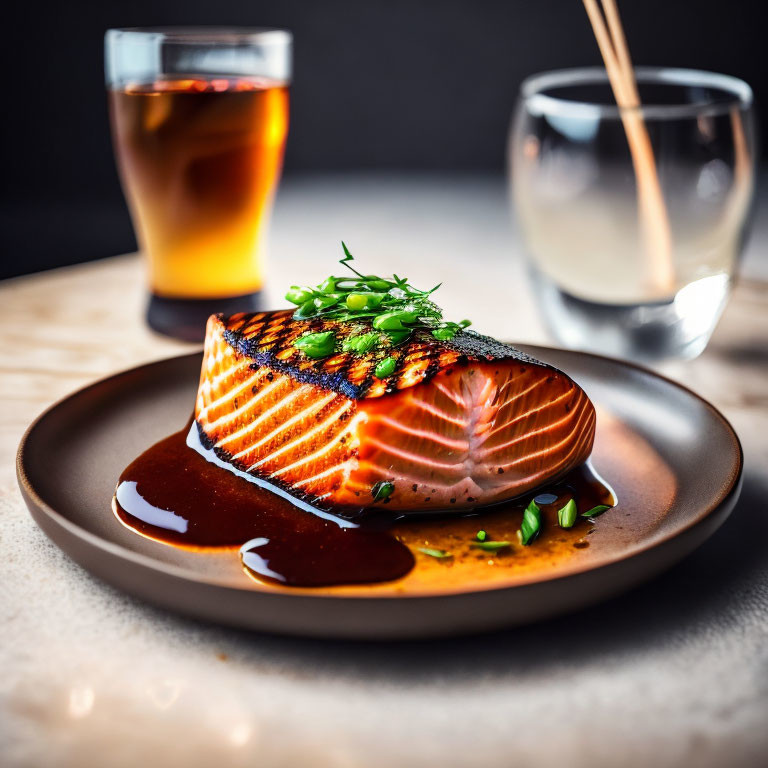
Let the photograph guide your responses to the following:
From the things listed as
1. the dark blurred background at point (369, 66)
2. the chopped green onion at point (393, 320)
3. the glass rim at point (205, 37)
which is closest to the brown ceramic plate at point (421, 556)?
the chopped green onion at point (393, 320)

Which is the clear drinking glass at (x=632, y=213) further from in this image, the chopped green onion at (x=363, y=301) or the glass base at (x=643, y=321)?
the chopped green onion at (x=363, y=301)

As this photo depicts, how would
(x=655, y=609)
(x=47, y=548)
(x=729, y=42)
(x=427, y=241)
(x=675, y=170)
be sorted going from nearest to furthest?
(x=655, y=609)
(x=47, y=548)
(x=675, y=170)
(x=427, y=241)
(x=729, y=42)

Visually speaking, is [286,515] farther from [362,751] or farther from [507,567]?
[362,751]

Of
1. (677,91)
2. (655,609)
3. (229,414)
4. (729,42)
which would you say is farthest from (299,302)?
(729,42)

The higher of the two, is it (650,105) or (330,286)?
(650,105)

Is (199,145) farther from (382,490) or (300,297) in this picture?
(382,490)

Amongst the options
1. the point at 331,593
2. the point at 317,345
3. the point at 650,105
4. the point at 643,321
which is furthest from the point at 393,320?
the point at 650,105

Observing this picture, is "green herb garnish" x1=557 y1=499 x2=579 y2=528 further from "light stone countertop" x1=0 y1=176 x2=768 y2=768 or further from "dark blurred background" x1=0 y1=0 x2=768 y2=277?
"dark blurred background" x1=0 y1=0 x2=768 y2=277

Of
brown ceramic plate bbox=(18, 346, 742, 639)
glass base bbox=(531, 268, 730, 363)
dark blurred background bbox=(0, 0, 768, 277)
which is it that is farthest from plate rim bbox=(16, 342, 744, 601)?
dark blurred background bbox=(0, 0, 768, 277)
